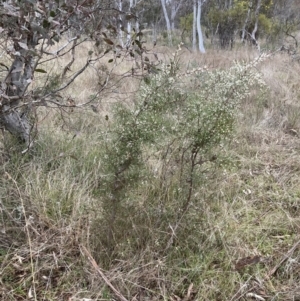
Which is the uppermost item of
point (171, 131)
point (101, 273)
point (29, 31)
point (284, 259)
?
point (29, 31)

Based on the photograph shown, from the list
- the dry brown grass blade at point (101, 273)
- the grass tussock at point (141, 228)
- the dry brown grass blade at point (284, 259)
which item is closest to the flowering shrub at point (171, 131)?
the grass tussock at point (141, 228)

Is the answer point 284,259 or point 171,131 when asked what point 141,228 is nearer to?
point 171,131

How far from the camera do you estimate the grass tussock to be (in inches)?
69.8

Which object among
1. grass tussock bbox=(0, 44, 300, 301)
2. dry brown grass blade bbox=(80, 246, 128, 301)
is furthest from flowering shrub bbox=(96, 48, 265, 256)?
dry brown grass blade bbox=(80, 246, 128, 301)

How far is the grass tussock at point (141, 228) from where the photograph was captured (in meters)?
1.77

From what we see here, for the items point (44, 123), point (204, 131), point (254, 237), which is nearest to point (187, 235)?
point (254, 237)

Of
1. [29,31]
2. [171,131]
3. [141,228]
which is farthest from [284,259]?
[29,31]

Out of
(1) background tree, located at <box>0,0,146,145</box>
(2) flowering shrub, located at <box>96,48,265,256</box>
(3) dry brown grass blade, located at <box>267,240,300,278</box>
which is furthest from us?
(3) dry brown grass blade, located at <box>267,240,300,278</box>

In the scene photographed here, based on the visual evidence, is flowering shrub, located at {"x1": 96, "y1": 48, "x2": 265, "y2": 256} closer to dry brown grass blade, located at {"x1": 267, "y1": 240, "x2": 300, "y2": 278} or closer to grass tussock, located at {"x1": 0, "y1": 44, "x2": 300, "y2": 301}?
grass tussock, located at {"x1": 0, "y1": 44, "x2": 300, "y2": 301}

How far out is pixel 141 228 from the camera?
6.39 ft

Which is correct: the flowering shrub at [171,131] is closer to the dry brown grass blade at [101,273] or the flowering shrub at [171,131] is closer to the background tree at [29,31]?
the dry brown grass blade at [101,273]

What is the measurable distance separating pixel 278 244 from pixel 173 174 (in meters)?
0.77

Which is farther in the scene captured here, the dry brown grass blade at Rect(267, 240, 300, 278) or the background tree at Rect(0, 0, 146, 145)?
the dry brown grass blade at Rect(267, 240, 300, 278)

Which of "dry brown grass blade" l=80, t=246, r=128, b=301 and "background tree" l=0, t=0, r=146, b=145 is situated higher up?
Answer: "background tree" l=0, t=0, r=146, b=145
